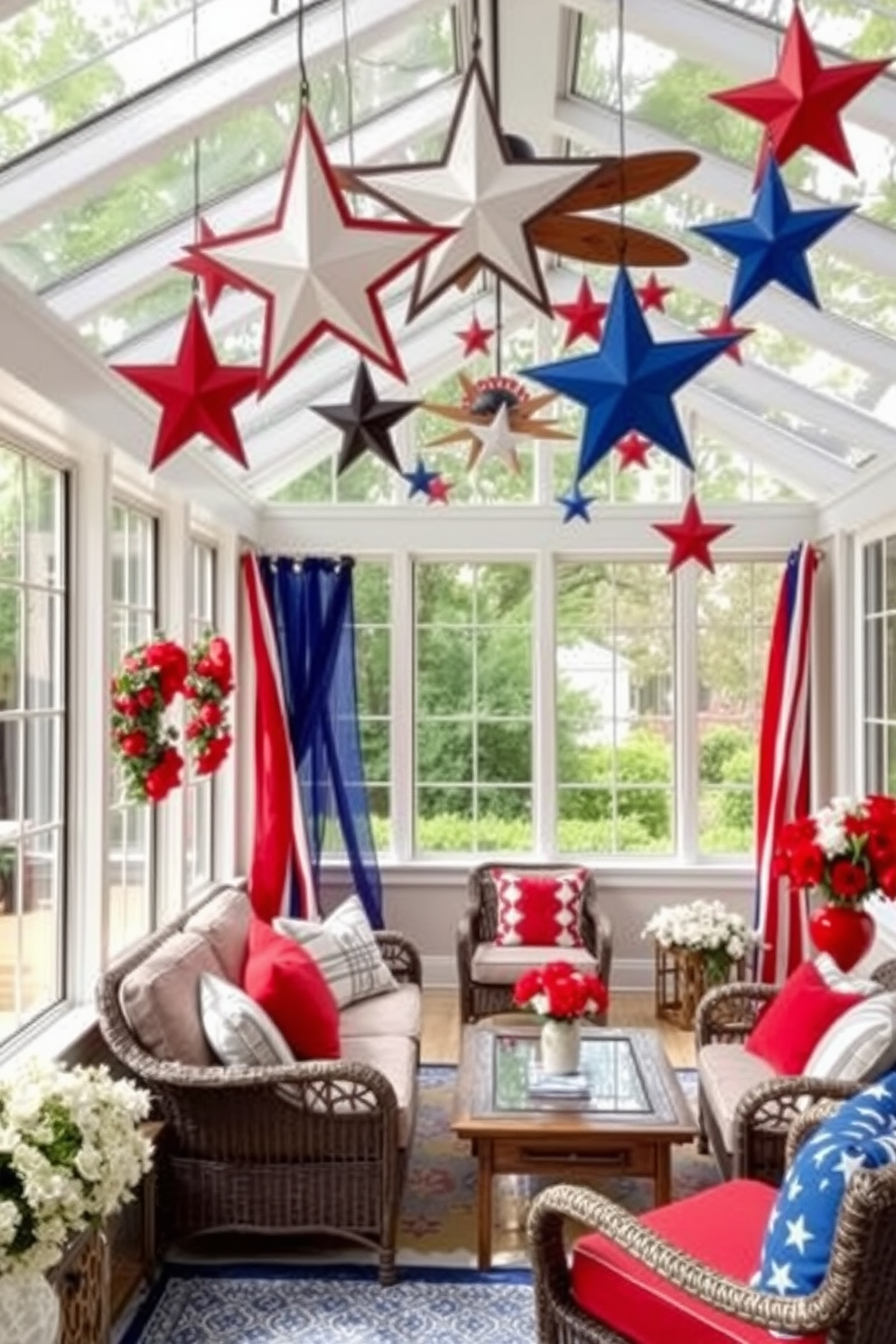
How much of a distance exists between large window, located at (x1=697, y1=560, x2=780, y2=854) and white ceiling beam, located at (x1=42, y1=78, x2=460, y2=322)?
10.7 ft

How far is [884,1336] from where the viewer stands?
2154 millimetres

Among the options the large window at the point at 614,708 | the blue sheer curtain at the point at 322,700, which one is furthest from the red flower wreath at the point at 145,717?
the large window at the point at 614,708

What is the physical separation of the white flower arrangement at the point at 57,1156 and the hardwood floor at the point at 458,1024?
329 cm

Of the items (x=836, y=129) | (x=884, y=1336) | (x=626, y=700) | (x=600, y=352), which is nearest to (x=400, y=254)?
(x=600, y=352)

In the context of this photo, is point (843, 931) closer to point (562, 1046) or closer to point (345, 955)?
point (562, 1046)

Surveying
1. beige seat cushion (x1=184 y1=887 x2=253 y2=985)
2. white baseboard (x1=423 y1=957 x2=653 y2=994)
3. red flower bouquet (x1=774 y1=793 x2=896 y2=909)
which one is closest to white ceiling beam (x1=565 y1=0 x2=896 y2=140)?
red flower bouquet (x1=774 y1=793 x2=896 y2=909)

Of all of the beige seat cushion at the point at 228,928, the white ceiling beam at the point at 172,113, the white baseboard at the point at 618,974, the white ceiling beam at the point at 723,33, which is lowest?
the white baseboard at the point at 618,974

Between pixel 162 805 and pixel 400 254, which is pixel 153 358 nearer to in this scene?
pixel 162 805

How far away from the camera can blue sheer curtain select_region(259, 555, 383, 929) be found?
634cm

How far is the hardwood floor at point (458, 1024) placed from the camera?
5406 mm

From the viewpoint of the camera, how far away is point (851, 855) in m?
3.88

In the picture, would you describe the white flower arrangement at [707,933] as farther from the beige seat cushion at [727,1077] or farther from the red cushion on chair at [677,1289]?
the red cushion on chair at [677,1289]

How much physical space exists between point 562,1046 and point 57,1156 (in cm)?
202

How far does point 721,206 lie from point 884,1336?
136 inches
